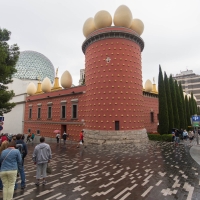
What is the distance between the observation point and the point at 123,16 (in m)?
18.3

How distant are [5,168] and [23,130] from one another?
30.5 m

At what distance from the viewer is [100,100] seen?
1780 cm

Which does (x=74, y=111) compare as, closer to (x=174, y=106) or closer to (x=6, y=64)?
(x=6, y=64)

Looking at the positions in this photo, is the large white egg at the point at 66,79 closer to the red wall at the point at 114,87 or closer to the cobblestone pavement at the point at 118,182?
the red wall at the point at 114,87

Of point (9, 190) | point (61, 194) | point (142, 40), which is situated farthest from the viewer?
point (142, 40)

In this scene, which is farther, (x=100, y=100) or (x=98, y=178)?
(x=100, y=100)

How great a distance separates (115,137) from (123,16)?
13.8m

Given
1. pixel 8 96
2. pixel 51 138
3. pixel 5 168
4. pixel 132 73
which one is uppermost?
pixel 132 73

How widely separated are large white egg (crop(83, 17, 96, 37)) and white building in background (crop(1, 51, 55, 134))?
730 inches

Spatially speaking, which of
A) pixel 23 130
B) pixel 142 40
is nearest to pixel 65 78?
pixel 142 40

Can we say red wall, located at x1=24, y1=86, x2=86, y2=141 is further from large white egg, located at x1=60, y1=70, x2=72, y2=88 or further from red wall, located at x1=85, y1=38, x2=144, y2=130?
red wall, located at x1=85, y1=38, x2=144, y2=130

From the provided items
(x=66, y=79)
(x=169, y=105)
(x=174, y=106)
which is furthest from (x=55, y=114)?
(x=174, y=106)

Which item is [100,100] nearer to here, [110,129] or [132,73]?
[110,129]

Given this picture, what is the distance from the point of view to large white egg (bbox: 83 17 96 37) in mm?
20031
